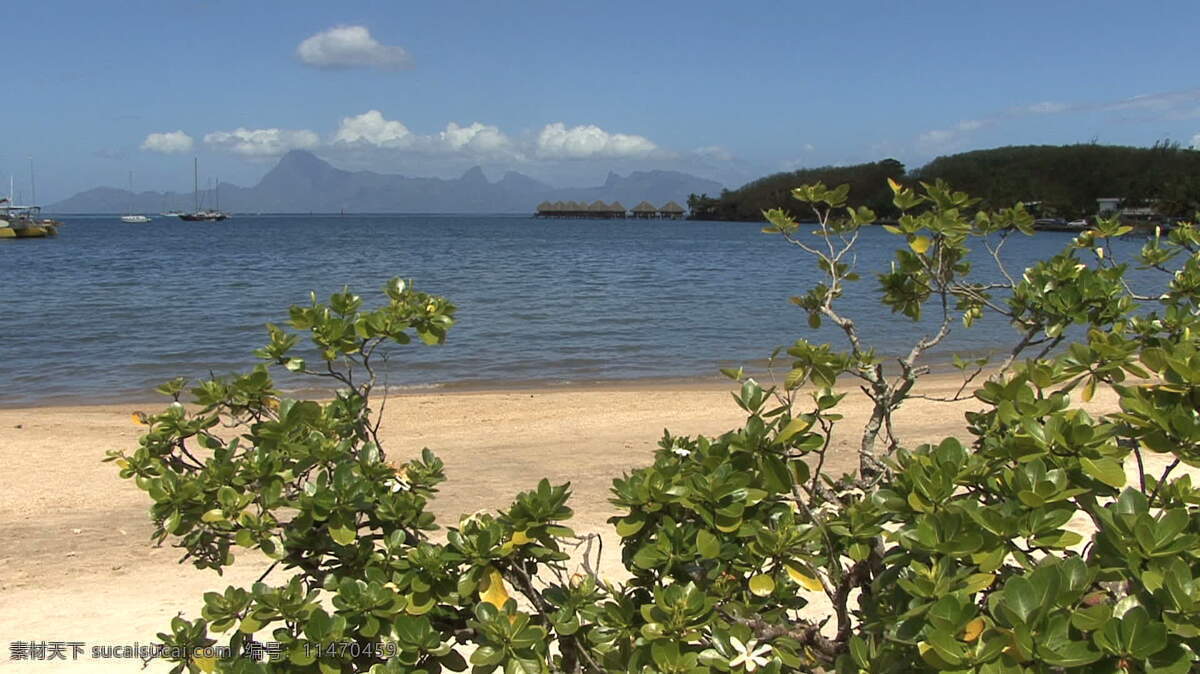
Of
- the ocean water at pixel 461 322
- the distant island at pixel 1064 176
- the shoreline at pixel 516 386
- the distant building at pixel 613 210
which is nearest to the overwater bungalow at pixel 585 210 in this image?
the distant building at pixel 613 210

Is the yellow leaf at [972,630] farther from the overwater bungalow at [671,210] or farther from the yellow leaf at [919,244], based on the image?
the overwater bungalow at [671,210]

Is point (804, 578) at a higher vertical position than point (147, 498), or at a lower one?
higher

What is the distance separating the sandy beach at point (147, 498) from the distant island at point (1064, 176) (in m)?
76.1

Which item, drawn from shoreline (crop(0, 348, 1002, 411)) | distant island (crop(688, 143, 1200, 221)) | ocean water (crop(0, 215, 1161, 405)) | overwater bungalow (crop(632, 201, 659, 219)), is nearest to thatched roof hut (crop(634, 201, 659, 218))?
overwater bungalow (crop(632, 201, 659, 219))

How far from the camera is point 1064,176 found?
112438 millimetres

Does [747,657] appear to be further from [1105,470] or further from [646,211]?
[646,211]

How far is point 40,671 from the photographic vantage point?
3.71 m

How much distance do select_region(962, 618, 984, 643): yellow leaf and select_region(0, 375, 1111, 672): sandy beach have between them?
3.37 metres

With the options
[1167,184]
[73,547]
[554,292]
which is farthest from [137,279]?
[1167,184]

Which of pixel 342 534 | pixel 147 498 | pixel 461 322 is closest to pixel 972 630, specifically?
pixel 342 534

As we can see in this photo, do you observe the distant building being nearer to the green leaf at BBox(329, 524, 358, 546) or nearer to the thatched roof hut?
the thatched roof hut

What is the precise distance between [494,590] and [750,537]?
22.0 inches

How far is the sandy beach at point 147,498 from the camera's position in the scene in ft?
14.8

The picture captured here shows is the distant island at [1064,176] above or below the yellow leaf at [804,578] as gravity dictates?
above
